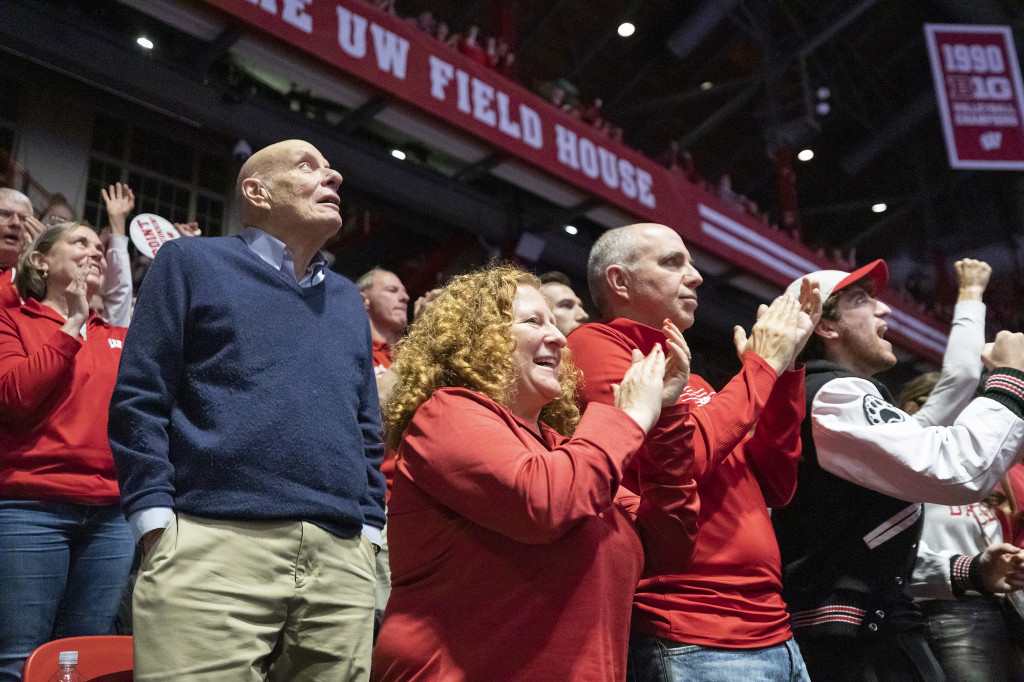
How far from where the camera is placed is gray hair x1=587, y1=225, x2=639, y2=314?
207 cm

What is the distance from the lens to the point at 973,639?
2.38m

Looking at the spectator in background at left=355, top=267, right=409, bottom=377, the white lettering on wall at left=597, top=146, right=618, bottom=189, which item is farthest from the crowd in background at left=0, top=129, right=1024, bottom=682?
the white lettering on wall at left=597, top=146, right=618, bottom=189

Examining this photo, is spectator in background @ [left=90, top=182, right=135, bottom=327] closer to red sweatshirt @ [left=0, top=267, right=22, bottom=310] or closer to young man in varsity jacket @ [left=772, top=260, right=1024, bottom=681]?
red sweatshirt @ [left=0, top=267, right=22, bottom=310]

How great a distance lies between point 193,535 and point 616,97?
435 inches

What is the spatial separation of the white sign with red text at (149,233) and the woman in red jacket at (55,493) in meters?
0.80

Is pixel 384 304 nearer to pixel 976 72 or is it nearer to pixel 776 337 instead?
pixel 776 337

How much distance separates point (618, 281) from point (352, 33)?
3.31 metres

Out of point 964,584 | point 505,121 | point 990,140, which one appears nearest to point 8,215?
point 964,584

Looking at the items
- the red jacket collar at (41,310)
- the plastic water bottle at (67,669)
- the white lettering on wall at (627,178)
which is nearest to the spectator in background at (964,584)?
the plastic water bottle at (67,669)

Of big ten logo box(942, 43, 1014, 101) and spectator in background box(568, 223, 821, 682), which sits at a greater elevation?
big ten logo box(942, 43, 1014, 101)

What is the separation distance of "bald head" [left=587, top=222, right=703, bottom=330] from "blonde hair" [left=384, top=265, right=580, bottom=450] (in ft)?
1.53

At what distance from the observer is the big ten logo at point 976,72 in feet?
24.5

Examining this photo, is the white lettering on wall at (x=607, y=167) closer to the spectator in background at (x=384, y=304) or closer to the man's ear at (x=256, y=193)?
the spectator in background at (x=384, y=304)

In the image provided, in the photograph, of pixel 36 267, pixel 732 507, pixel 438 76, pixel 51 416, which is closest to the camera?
pixel 732 507
